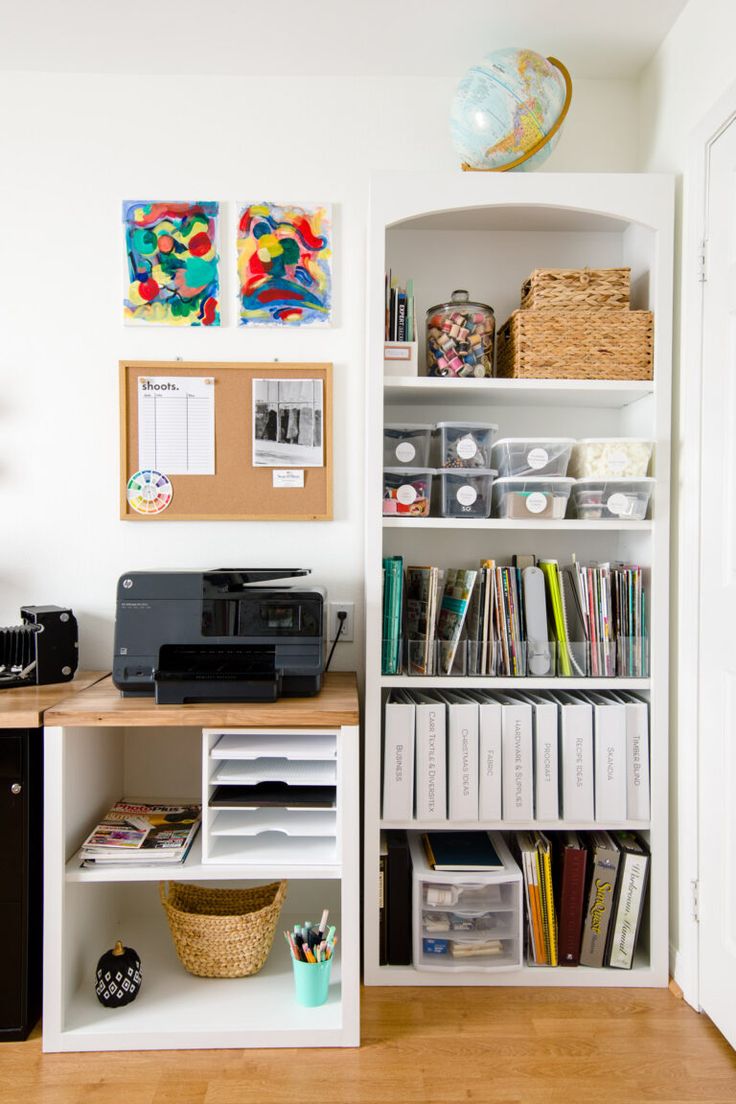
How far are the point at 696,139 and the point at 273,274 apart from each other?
3.93 ft

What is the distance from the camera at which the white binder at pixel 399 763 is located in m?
2.12

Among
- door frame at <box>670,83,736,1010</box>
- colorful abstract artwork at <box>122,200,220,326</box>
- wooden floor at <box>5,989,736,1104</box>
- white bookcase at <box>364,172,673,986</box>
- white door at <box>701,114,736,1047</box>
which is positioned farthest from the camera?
colorful abstract artwork at <box>122,200,220,326</box>

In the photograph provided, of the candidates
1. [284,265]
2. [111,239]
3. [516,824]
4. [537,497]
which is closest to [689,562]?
[537,497]

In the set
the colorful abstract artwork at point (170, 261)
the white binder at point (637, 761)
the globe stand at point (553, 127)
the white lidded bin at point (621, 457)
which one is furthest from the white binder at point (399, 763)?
the globe stand at point (553, 127)

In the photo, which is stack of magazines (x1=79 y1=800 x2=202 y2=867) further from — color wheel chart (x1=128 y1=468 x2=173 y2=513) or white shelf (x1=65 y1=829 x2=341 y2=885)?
color wheel chart (x1=128 y1=468 x2=173 y2=513)

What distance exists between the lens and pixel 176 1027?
1867mm

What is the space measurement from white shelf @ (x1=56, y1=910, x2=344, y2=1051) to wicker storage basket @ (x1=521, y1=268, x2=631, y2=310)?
1.88 m

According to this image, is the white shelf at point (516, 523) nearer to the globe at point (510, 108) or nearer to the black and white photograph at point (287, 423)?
the black and white photograph at point (287, 423)

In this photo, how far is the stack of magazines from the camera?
1.94 m

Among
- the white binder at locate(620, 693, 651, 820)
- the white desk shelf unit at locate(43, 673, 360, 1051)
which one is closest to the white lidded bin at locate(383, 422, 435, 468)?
the white desk shelf unit at locate(43, 673, 360, 1051)

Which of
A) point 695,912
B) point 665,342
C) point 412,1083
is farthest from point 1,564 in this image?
point 695,912

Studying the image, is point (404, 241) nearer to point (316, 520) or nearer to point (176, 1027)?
point (316, 520)

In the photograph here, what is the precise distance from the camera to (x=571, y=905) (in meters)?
2.12

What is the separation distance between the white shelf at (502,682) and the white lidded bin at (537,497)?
44 cm
